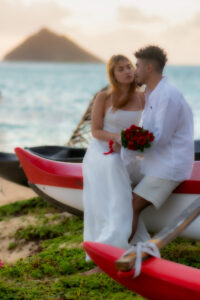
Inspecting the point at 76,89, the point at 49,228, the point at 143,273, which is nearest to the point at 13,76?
the point at 76,89

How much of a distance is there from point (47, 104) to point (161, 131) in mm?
24419

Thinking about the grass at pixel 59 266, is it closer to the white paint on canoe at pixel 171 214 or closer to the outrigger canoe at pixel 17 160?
the white paint on canoe at pixel 171 214

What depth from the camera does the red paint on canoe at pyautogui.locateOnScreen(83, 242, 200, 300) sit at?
7.80 feet

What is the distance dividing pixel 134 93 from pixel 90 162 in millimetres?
653

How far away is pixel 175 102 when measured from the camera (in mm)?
3230

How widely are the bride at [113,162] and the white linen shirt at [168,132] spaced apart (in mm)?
176

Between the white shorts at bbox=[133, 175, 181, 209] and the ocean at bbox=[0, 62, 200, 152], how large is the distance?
11.5 meters

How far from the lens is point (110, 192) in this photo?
3562 millimetres

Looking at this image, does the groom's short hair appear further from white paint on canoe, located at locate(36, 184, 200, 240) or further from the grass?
the grass

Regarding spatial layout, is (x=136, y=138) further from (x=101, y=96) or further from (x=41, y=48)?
(x=41, y=48)

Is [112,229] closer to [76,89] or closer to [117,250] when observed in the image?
[117,250]

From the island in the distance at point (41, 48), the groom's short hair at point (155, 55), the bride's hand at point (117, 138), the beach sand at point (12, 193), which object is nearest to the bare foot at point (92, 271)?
the bride's hand at point (117, 138)

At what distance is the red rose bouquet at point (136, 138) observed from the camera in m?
3.20

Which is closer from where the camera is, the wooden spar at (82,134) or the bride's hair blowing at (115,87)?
the bride's hair blowing at (115,87)
